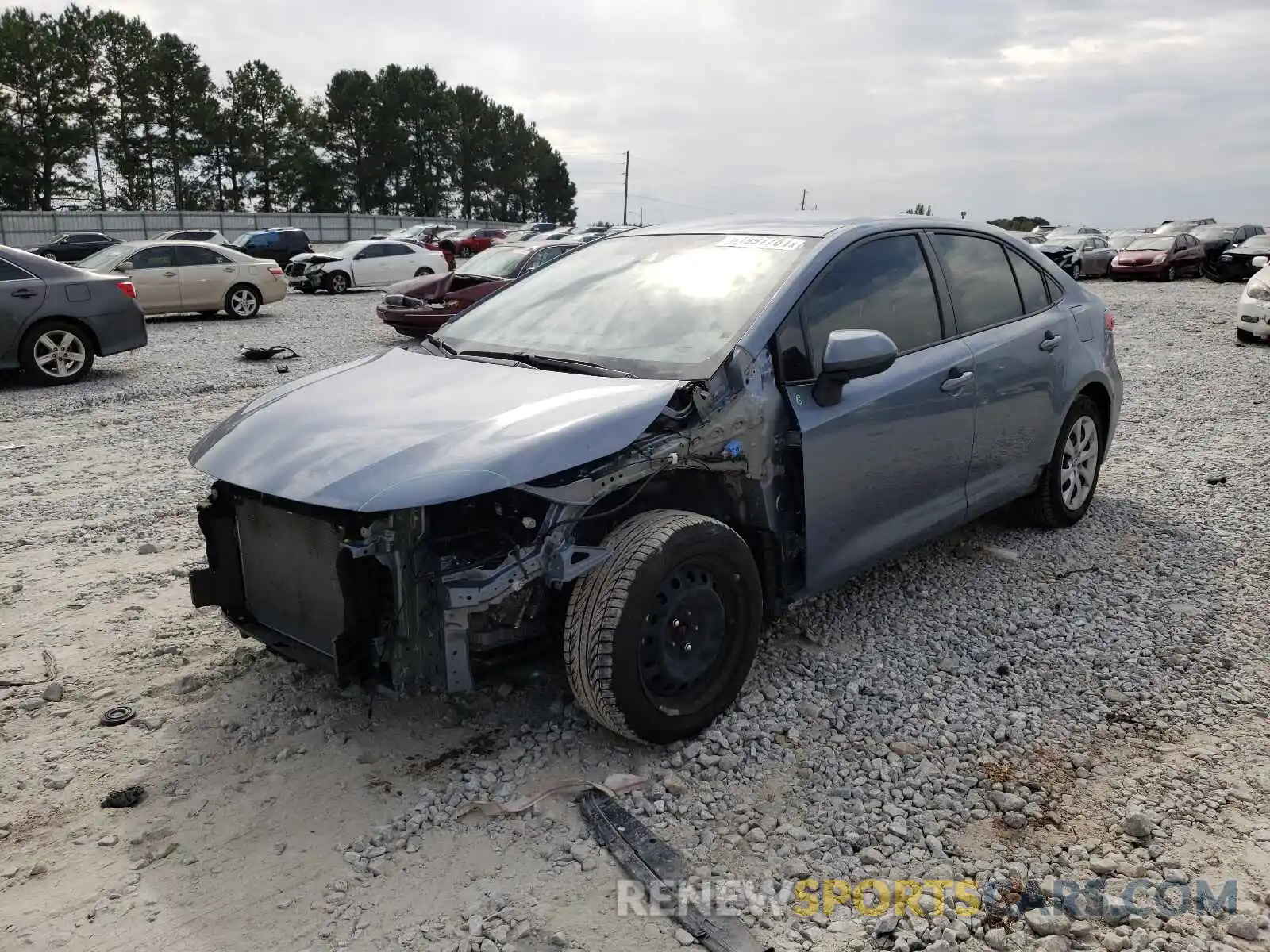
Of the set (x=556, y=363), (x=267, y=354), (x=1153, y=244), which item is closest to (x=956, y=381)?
(x=556, y=363)

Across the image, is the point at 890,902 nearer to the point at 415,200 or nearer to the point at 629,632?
the point at 629,632

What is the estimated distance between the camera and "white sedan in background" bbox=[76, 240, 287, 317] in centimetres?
1664

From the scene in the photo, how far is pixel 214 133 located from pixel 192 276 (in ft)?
180

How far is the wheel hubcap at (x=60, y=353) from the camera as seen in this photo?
1029 cm

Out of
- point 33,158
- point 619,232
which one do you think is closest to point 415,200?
point 33,158

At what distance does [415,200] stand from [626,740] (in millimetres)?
84579

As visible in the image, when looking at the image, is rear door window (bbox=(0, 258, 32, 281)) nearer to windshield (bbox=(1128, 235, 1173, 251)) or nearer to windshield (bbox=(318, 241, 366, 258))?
windshield (bbox=(318, 241, 366, 258))

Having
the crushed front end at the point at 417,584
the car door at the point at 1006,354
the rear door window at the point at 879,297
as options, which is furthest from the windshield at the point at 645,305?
the car door at the point at 1006,354

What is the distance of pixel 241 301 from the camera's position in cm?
1780

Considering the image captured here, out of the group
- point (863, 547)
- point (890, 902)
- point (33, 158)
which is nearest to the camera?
point (890, 902)

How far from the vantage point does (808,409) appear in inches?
141

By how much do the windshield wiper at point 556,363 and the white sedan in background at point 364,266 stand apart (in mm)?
21157

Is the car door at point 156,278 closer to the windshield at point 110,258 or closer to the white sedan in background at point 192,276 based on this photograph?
the white sedan in background at point 192,276

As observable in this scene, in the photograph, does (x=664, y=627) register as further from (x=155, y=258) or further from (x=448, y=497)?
(x=155, y=258)
